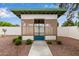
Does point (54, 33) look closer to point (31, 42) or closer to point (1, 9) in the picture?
point (31, 42)

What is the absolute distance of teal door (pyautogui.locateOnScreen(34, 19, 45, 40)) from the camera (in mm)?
4617

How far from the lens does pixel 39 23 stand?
15.2 feet

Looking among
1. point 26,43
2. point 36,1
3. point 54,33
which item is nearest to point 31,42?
point 26,43

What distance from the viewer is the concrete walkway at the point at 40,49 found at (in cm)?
457

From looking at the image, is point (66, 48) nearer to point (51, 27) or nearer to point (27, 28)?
point (51, 27)

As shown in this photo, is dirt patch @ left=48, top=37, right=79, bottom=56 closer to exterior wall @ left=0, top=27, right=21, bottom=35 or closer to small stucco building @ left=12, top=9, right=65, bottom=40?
small stucco building @ left=12, top=9, right=65, bottom=40

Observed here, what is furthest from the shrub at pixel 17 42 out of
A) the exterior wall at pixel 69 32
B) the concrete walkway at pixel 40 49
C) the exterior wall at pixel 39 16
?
the exterior wall at pixel 69 32

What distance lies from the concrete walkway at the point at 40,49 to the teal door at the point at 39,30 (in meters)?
0.09

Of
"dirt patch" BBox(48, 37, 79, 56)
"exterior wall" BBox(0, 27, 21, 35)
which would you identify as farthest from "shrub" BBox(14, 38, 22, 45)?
"dirt patch" BBox(48, 37, 79, 56)

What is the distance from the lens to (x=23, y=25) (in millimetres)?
4613

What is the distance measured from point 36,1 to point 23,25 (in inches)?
18.8

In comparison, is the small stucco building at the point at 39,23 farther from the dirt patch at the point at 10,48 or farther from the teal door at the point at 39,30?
the dirt patch at the point at 10,48

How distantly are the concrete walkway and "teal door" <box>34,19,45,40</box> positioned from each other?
3.5 inches

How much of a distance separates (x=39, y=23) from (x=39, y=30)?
12cm
